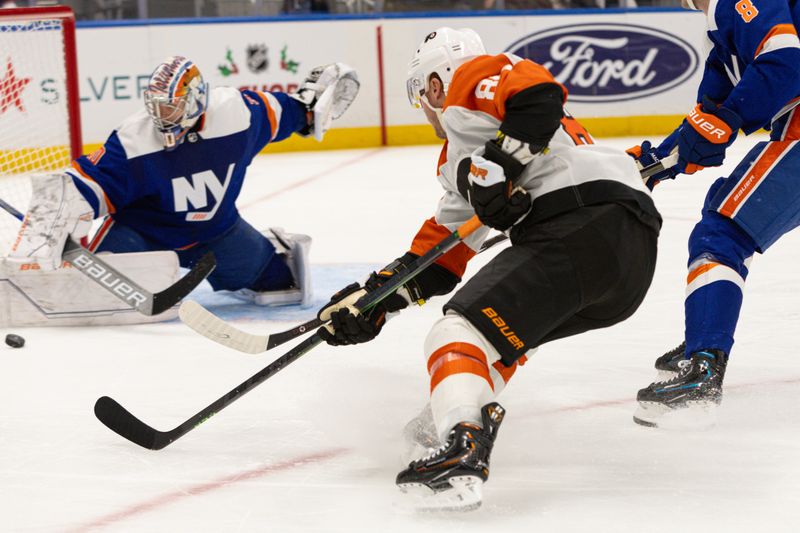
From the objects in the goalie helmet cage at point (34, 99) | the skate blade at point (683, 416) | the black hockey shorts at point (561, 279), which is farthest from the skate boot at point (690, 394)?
the goalie helmet cage at point (34, 99)

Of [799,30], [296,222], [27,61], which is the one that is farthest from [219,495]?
[296,222]

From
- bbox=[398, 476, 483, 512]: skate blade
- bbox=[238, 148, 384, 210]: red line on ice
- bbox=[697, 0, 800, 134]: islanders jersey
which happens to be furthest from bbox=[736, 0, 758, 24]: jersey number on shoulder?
bbox=[238, 148, 384, 210]: red line on ice

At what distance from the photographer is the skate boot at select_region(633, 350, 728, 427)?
2221mm

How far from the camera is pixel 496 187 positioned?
6.20 feet

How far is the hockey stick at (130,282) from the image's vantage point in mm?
3232

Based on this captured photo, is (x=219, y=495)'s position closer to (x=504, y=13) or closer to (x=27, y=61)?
(x=27, y=61)

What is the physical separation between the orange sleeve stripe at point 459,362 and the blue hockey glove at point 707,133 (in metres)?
0.76

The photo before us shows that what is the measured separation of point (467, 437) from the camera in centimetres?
175

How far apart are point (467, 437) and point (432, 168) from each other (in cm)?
511

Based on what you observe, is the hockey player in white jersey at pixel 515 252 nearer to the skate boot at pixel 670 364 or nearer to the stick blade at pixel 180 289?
the skate boot at pixel 670 364

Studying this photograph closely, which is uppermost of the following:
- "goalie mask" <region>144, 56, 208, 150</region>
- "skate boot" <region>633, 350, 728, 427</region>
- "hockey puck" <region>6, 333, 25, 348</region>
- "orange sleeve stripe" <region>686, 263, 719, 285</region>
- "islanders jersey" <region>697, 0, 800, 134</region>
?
"islanders jersey" <region>697, 0, 800, 134</region>

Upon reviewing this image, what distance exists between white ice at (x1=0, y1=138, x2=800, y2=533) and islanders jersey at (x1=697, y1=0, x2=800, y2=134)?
66 cm

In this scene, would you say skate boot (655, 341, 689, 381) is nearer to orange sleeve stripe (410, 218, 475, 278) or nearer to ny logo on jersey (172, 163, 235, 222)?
orange sleeve stripe (410, 218, 475, 278)

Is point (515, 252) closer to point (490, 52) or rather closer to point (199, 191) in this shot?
point (199, 191)
